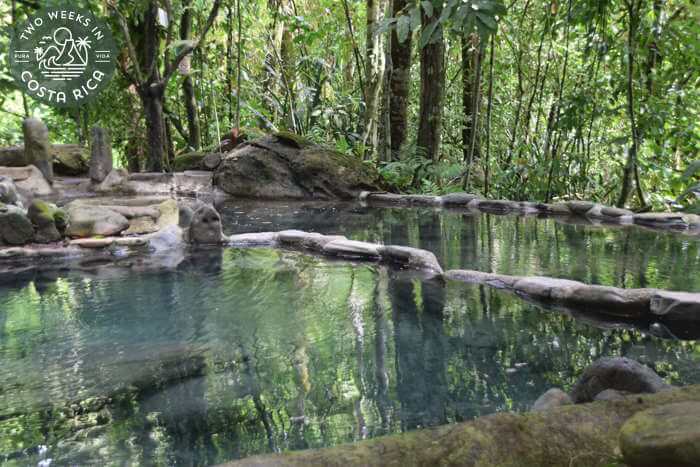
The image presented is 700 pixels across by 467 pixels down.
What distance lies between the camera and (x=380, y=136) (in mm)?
11570

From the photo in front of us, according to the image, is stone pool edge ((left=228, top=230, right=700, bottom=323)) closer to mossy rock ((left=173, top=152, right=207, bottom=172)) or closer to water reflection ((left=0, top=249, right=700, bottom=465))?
water reflection ((left=0, top=249, right=700, bottom=465))

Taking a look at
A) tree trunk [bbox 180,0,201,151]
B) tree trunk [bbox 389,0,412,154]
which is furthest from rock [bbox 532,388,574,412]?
tree trunk [bbox 180,0,201,151]

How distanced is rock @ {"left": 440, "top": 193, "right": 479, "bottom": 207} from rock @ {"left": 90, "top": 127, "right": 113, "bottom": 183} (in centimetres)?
500

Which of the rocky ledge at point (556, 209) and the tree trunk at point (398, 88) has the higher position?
the tree trunk at point (398, 88)

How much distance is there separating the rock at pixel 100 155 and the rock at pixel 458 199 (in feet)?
16.4

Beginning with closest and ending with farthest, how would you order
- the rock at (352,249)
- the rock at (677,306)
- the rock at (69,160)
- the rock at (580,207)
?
the rock at (677,306), the rock at (352,249), the rock at (580,207), the rock at (69,160)

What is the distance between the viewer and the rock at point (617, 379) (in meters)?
2.14

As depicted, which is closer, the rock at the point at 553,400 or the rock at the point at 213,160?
the rock at the point at 553,400

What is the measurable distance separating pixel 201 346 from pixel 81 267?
7.52ft

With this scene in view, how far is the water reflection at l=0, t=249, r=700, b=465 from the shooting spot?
7.39 ft

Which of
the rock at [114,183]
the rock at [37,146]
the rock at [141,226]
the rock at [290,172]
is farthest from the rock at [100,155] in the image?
the rock at [141,226]

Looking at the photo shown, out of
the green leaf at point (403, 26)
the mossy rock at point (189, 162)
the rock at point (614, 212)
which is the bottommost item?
the rock at point (614, 212)

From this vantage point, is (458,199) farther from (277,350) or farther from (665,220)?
(277,350)

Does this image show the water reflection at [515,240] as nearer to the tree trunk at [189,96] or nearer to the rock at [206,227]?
the rock at [206,227]
